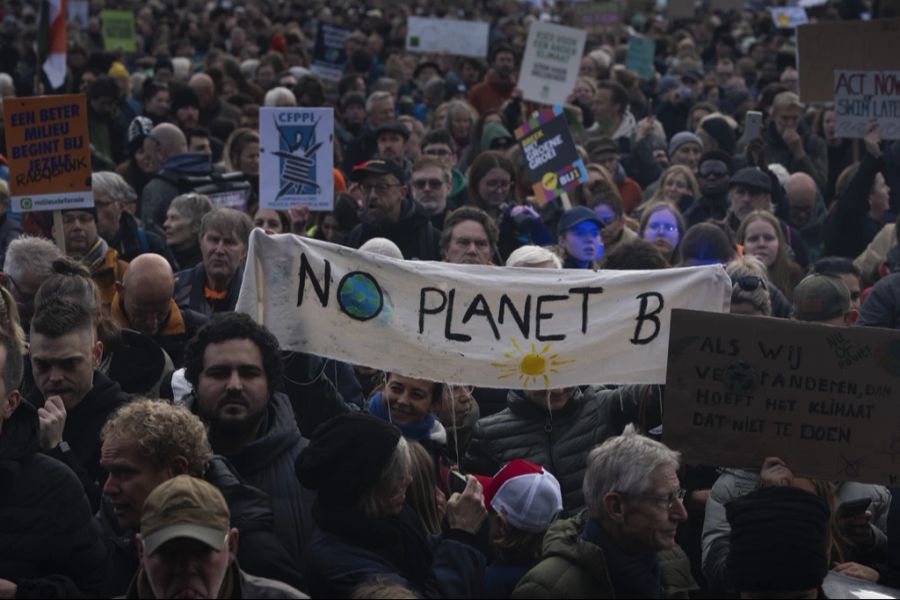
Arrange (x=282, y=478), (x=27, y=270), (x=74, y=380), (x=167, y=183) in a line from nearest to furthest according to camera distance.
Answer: (x=282, y=478), (x=74, y=380), (x=27, y=270), (x=167, y=183)

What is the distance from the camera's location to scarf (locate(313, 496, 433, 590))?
4398 millimetres

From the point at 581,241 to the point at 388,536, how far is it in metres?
4.07

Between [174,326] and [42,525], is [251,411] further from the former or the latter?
[174,326]

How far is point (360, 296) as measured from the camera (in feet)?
19.5

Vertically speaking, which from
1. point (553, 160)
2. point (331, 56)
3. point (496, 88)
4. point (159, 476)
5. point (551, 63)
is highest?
point (551, 63)

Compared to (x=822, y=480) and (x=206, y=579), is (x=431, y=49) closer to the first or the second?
(x=822, y=480)

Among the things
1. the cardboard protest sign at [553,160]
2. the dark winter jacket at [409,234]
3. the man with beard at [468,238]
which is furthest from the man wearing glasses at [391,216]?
the cardboard protest sign at [553,160]

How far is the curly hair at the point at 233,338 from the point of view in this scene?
5.09 m

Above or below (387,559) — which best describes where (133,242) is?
above

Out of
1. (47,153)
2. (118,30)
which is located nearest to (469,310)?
(47,153)

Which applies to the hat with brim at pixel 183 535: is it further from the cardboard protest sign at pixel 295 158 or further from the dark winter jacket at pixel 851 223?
the dark winter jacket at pixel 851 223

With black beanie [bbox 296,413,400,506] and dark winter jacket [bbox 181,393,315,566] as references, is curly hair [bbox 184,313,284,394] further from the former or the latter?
black beanie [bbox 296,413,400,506]

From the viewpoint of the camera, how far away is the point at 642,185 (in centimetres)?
1290

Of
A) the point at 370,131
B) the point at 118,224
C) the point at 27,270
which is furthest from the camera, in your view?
the point at 370,131
